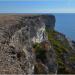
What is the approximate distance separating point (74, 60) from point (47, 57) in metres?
10.7

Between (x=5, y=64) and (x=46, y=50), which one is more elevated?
(x=5, y=64)

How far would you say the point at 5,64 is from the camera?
5398mm

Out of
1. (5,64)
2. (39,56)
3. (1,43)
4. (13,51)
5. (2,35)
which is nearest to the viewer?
(5,64)

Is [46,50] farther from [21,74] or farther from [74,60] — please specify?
[21,74]

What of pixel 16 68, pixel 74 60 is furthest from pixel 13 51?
pixel 74 60

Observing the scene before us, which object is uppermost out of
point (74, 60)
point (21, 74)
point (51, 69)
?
point (21, 74)

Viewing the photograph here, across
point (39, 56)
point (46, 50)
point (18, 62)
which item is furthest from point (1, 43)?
point (46, 50)

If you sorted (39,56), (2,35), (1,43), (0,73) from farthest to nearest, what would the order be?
(39,56)
(2,35)
(1,43)
(0,73)

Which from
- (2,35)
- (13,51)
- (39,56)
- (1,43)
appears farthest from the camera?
(39,56)

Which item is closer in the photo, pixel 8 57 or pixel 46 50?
pixel 8 57

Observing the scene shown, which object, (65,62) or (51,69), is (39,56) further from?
(65,62)

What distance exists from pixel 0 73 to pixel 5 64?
410 mm

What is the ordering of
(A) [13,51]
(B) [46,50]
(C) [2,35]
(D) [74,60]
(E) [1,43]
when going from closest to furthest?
1. (A) [13,51]
2. (E) [1,43]
3. (C) [2,35]
4. (B) [46,50]
5. (D) [74,60]

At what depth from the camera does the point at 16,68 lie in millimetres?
5320
